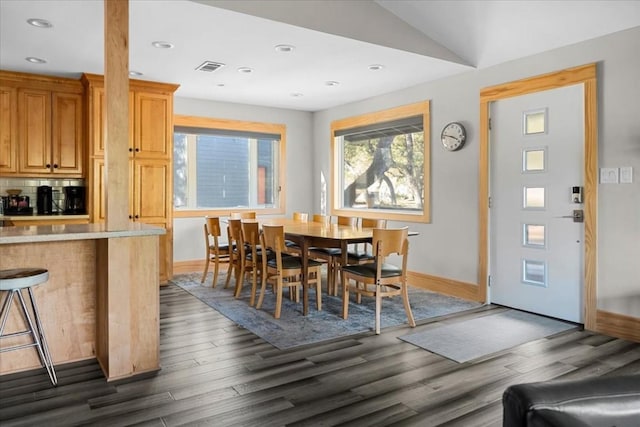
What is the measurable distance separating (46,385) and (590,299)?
4124 millimetres

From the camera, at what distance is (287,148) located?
24.1ft

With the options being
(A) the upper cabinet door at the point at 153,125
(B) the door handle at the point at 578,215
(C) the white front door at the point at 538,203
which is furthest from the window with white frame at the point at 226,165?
(B) the door handle at the point at 578,215

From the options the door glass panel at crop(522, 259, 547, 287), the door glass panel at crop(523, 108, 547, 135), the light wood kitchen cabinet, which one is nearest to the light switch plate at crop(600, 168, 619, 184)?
the door glass panel at crop(523, 108, 547, 135)

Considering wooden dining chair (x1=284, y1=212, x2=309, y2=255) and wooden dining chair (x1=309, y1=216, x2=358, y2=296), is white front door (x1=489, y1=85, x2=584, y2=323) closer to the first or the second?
wooden dining chair (x1=309, y1=216, x2=358, y2=296)

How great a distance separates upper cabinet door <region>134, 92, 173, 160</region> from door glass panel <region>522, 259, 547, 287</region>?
4.21 metres

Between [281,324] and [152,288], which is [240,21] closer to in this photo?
[152,288]

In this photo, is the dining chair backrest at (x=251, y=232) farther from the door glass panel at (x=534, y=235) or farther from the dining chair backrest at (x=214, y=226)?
the door glass panel at (x=534, y=235)

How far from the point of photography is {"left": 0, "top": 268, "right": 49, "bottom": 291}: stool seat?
247 centimetres

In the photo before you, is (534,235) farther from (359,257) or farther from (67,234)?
(67,234)

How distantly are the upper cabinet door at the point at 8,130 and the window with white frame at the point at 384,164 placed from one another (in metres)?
4.17

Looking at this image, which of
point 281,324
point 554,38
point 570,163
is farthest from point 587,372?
point 554,38

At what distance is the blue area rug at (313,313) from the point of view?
3.65 metres

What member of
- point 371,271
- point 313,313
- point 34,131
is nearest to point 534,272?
point 371,271

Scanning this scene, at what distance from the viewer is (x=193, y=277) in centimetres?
602
